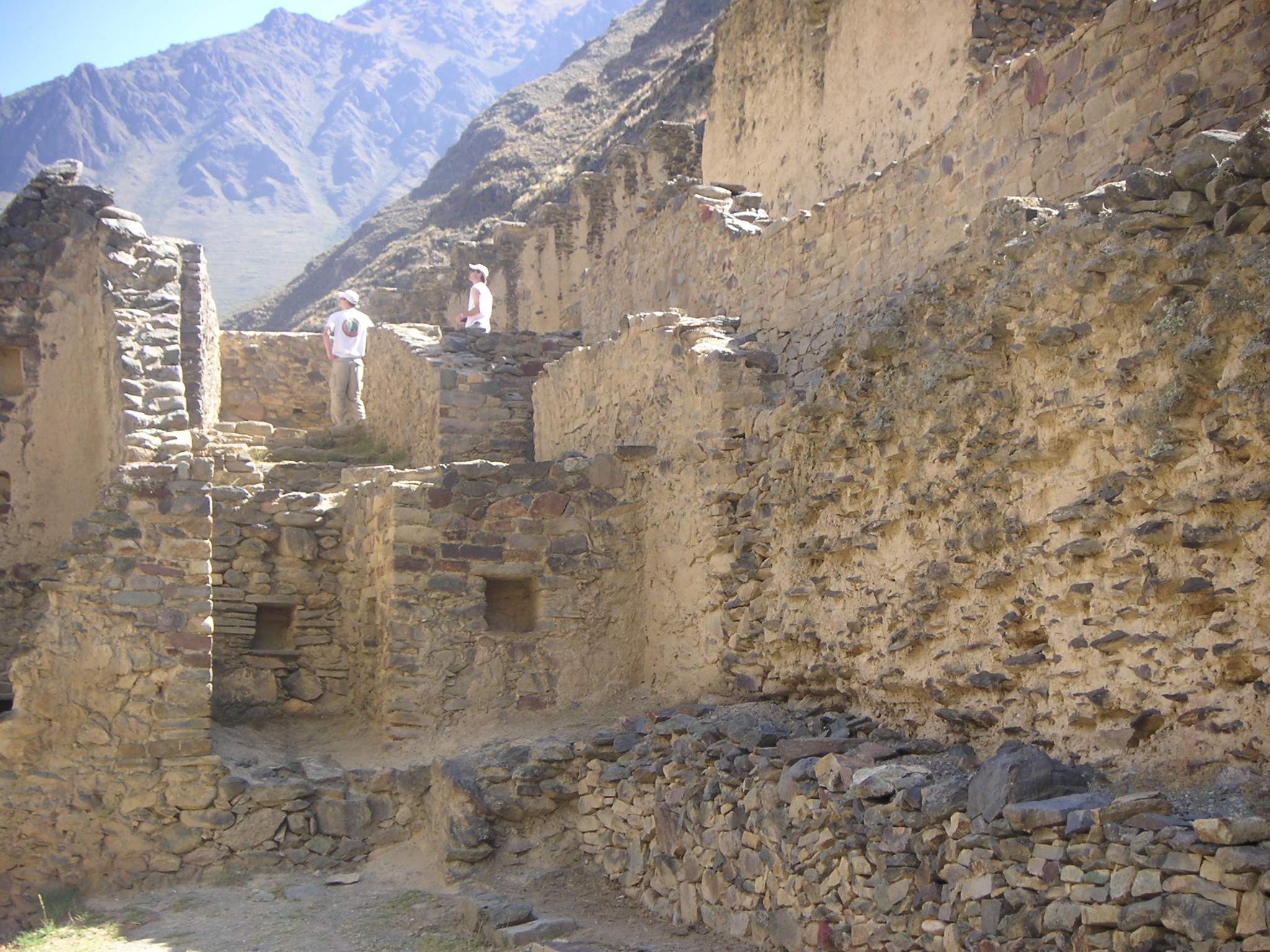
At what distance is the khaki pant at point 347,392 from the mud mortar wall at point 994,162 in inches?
203

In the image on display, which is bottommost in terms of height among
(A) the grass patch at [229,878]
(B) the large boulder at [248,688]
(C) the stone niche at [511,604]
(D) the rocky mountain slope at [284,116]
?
(A) the grass patch at [229,878]

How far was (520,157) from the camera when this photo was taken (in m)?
34.9

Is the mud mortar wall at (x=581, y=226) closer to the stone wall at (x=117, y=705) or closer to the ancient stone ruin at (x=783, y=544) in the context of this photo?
the ancient stone ruin at (x=783, y=544)

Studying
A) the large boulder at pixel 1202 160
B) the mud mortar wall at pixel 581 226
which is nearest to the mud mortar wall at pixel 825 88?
the mud mortar wall at pixel 581 226

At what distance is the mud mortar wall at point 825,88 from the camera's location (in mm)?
9766

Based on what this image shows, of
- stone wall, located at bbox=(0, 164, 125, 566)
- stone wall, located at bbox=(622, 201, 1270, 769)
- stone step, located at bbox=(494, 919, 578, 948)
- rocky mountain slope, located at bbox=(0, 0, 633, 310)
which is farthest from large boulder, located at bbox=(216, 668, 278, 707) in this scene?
rocky mountain slope, located at bbox=(0, 0, 633, 310)

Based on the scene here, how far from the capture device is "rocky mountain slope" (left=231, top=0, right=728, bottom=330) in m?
28.5

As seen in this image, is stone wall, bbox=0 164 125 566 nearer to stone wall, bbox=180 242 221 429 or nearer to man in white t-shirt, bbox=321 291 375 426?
stone wall, bbox=180 242 221 429

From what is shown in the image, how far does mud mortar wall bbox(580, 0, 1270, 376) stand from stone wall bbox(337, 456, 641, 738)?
1.63 m

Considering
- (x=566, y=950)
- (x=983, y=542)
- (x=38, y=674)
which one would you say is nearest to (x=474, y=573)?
(x=38, y=674)

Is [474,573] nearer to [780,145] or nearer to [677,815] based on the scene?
[677,815]

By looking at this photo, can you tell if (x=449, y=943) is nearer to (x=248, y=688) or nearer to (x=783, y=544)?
(x=783, y=544)

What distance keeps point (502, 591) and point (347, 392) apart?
609cm

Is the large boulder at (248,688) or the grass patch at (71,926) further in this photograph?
the large boulder at (248,688)
